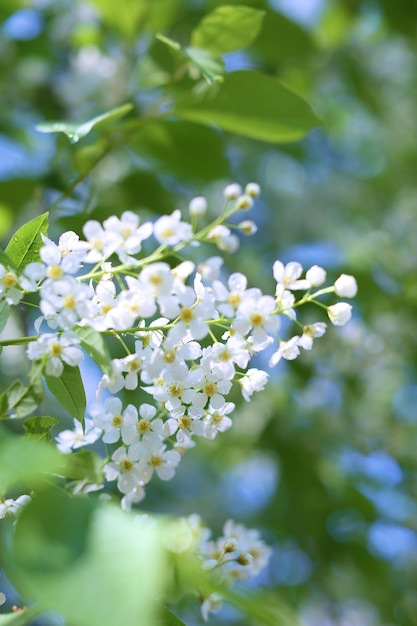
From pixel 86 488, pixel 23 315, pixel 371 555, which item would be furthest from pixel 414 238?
pixel 86 488

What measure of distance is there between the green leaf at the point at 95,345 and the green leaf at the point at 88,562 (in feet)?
0.65

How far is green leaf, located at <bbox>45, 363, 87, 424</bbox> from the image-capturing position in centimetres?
82

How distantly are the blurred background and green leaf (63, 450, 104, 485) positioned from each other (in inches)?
34.8

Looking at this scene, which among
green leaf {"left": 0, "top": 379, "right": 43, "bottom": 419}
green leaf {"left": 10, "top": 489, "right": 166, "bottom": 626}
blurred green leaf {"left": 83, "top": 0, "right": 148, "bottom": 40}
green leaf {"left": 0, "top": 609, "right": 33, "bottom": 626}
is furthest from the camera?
blurred green leaf {"left": 83, "top": 0, "right": 148, "bottom": 40}

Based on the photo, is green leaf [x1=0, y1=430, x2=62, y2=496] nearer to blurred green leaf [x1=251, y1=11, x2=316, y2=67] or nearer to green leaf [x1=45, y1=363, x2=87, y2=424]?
green leaf [x1=45, y1=363, x2=87, y2=424]

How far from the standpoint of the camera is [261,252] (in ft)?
9.57

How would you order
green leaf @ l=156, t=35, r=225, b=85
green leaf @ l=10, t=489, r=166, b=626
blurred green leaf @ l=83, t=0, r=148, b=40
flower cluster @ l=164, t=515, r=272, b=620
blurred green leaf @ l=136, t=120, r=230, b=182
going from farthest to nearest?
blurred green leaf @ l=83, t=0, r=148, b=40 → blurred green leaf @ l=136, t=120, r=230, b=182 → green leaf @ l=156, t=35, r=225, b=85 → flower cluster @ l=164, t=515, r=272, b=620 → green leaf @ l=10, t=489, r=166, b=626

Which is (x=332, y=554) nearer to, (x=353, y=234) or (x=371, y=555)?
(x=371, y=555)

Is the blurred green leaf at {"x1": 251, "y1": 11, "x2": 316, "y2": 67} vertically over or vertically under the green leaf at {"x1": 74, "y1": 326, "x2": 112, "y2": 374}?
under

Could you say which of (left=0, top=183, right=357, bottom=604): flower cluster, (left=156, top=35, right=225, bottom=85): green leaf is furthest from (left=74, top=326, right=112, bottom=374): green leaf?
(left=156, top=35, right=225, bottom=85): green leaf

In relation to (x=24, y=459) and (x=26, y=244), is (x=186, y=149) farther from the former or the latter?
(x=24, y=459)

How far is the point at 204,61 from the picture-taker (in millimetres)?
1225

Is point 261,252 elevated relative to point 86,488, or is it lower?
lower

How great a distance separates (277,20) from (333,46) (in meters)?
1.07
